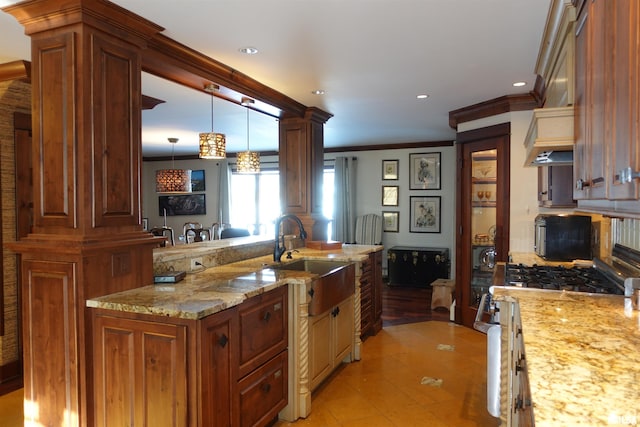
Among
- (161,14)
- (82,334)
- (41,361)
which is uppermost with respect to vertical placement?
(161,14)

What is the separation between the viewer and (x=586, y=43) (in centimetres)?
171

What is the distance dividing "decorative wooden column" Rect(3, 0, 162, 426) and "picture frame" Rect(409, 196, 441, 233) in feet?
18.6

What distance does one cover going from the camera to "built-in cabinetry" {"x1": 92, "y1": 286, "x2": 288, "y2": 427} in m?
1.81

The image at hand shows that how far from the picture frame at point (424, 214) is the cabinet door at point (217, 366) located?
18.2 ft

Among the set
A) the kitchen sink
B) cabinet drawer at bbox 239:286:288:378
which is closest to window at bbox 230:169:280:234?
the kitchen sink

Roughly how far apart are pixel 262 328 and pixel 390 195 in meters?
5.41

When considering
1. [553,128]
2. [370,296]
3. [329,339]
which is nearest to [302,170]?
[370,296]

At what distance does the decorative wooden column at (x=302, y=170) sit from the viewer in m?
4.46

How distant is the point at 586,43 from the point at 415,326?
3622mm

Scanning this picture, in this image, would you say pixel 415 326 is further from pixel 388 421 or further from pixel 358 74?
pixel 358 74

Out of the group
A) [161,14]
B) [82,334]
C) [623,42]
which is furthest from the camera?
[161,14]

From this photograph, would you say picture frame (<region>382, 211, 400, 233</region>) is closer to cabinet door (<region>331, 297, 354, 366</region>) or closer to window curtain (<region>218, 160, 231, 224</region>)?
window curtain (<region>218, 160, 231, 224</region>)

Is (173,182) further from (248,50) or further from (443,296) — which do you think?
(443,296)

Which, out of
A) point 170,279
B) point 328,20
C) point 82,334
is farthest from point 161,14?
point 82,334
